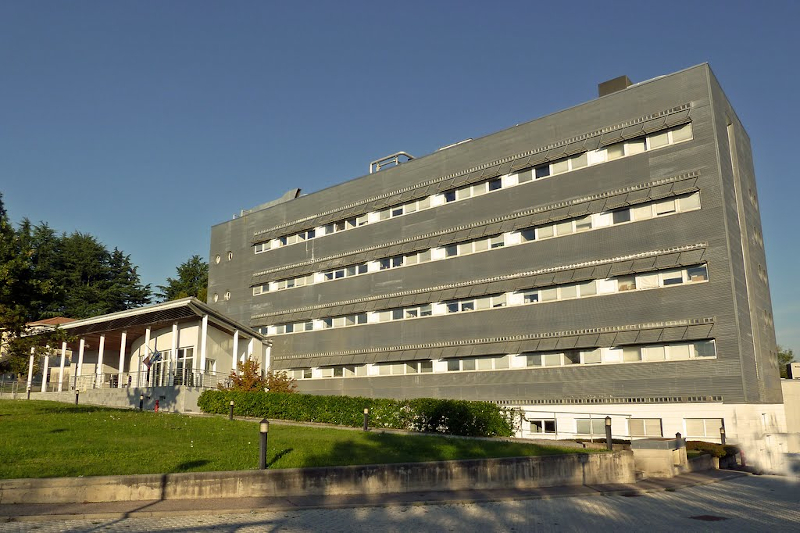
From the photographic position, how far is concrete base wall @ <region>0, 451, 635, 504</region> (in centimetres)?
1227

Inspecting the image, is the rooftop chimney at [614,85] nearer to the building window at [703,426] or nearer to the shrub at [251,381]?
the building window at [703,426]

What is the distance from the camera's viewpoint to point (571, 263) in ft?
117

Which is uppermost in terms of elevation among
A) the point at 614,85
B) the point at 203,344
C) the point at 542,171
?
the point at 614,85

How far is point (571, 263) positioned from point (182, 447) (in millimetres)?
24112

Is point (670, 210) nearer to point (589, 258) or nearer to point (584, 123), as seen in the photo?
point (589, 258)

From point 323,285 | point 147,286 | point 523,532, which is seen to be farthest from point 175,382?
point 147,286

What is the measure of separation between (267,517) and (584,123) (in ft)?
100

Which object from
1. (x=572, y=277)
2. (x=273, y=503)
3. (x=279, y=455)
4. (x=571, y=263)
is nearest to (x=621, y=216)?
(x=571, y=263)

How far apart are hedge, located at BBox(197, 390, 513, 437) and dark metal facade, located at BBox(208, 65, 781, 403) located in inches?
388

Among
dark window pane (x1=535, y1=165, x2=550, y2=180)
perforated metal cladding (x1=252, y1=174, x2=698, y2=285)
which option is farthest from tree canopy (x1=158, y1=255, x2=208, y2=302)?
dark window pane (x1=535, y1=165, x2=550, y2=180)

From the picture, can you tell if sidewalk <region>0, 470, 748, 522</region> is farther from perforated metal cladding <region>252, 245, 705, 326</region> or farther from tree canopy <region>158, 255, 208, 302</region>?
tree canopy <region>158, 255, 208, 302</region>

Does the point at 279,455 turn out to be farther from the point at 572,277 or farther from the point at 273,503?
the point at 572,277

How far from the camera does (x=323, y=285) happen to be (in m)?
48.0

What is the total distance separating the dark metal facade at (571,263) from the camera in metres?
31.8
